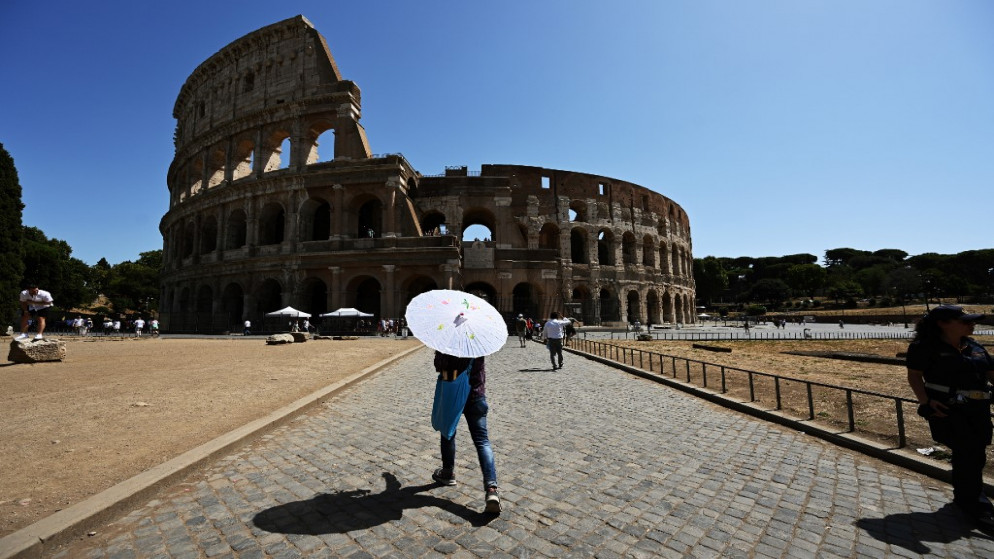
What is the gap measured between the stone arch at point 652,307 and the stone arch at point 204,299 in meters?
38.1

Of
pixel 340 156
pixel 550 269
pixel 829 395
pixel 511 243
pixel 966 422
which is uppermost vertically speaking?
pixel 340 156

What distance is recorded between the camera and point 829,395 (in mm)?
7363

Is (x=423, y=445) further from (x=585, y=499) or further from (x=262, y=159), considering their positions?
(x=262, y=159)

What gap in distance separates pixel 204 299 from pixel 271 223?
849 centimetres

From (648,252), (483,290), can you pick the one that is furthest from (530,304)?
(648,252)

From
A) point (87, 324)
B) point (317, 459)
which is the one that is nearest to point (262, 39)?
point (87, 324)

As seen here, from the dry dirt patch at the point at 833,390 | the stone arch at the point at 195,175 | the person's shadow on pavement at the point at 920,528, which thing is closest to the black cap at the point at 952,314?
the person's shadow on pavement at the point at 920,528

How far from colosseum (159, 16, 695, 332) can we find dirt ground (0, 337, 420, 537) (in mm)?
17339

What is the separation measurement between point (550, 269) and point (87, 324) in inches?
1615

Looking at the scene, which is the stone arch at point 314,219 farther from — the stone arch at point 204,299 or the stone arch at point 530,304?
the stone arch at point 530,304

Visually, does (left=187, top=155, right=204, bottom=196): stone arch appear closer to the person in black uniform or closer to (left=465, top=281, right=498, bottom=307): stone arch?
(left=465, top=281, right=498, bottom=307): stone arch

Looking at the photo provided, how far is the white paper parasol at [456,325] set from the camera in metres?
2.98

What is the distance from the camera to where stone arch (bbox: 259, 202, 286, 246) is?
99.8 feet

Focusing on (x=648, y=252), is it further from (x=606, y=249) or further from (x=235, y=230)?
(x=235, y=230)
